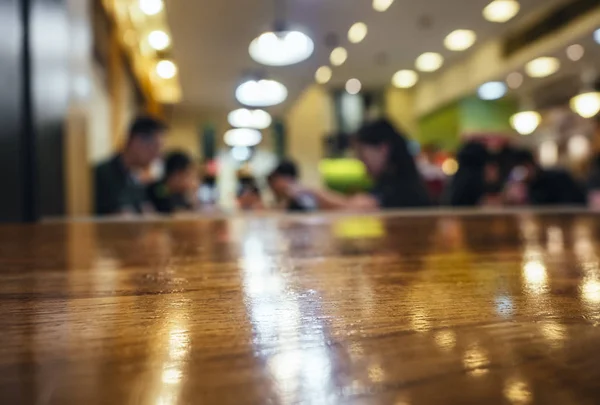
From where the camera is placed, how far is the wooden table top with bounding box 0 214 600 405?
0.43 ft

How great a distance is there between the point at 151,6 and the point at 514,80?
4.20m

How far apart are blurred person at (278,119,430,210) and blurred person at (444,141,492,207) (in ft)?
2.03

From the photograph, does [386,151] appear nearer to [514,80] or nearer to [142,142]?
[142,142]

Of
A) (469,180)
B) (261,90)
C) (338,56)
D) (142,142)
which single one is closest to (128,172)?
(142,142)

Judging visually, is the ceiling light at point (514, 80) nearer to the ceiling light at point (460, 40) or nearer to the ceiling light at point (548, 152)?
the ceiling light at point (460, 40)

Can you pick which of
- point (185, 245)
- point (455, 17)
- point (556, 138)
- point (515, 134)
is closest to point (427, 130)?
point (515, 134)

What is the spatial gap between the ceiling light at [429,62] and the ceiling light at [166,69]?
2.98 m

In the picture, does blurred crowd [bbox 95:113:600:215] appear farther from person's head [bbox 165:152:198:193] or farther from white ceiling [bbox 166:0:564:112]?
white ceiling [bbox 166:0:564:112]

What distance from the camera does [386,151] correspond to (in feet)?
7.43

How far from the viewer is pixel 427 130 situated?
332 inches

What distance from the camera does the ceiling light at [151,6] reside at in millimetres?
4091

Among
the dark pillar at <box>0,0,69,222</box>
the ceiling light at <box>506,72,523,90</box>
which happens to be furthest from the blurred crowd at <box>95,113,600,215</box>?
the ceiling light at <box>506,72,523,90</box>

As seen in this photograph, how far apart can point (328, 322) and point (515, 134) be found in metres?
8.12

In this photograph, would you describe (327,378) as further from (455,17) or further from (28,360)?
(455,17)
